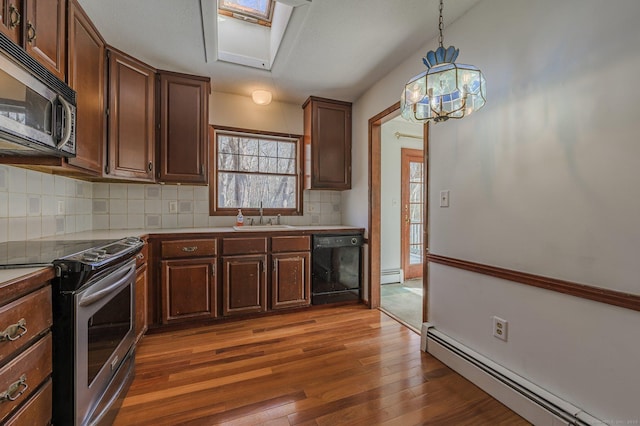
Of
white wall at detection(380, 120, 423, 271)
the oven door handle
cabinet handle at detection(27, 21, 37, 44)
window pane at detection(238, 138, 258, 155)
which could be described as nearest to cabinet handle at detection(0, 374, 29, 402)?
the oven door handle

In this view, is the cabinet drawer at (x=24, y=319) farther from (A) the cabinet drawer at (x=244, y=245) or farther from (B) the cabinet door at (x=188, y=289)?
(A) the cabinet drawer at (x=244, y=245)

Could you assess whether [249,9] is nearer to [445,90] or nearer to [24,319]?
[445,90]

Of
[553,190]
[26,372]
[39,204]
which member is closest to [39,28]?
[39,204]

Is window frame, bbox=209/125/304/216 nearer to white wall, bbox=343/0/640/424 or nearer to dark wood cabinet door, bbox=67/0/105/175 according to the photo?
dark wood cabinet door, bbox=67/0/105/175

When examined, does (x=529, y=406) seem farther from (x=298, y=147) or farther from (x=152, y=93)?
(x=152, y=93)

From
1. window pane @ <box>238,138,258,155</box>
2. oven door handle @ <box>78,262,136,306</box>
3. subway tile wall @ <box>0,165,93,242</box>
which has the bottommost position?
oven door handle @ <box>78,262,136,306</box>

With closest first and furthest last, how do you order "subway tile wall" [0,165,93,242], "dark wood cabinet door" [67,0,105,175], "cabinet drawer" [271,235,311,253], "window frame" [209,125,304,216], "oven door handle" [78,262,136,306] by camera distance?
"oven door handle" [78,262,136,306], "subway tile wall" [0,165,93,242], "dark wood cabinet door" [67,0,105,175], "cabinet drawer" [271,235,311,253], "window frame" [209,125,304,216]

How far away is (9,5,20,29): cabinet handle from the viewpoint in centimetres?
118

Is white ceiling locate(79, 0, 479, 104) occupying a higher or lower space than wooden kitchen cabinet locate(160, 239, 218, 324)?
higher

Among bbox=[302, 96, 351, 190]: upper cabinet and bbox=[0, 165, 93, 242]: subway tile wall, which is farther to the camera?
bbox=[302, 96, 351, 190]: upper cabinet

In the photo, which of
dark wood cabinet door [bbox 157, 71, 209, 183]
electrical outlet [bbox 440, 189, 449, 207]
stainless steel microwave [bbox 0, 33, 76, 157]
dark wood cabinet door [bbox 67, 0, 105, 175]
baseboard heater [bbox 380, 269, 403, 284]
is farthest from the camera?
baseboard heater [bbox 380, 269, 403, 284]

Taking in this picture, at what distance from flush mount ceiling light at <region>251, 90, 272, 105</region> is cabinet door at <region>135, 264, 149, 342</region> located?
201cm

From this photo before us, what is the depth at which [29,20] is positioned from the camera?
1.29 metres

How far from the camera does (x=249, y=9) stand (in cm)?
222
